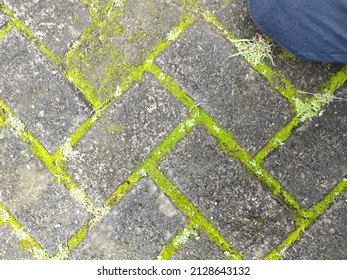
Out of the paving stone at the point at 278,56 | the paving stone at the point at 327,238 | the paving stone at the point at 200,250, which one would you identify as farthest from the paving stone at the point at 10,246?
the paving stone at the point at 278,56

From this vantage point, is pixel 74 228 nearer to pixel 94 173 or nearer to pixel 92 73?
pixel 94 173

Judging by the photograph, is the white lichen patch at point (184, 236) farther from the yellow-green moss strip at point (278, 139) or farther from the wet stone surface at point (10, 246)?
the wet stone surface at point (10, 246)

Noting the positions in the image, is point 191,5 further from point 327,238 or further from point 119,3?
point 327,238

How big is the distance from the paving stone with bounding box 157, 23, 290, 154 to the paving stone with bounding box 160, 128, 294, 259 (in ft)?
0.44

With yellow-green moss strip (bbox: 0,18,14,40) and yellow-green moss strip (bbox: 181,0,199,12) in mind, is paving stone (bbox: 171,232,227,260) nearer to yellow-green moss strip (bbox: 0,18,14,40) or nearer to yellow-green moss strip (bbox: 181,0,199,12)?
yellow-green moss strip (bbox: 181,0,199,12)

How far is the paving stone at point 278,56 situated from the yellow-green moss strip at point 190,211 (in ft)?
2.44

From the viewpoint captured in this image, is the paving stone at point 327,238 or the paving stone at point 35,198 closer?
the paving stone at point 327,238

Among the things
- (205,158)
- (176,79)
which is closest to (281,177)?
(205,158)

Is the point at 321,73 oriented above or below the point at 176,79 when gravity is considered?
below

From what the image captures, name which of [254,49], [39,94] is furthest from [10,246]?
[254,49]

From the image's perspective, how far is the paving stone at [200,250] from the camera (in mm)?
2105
